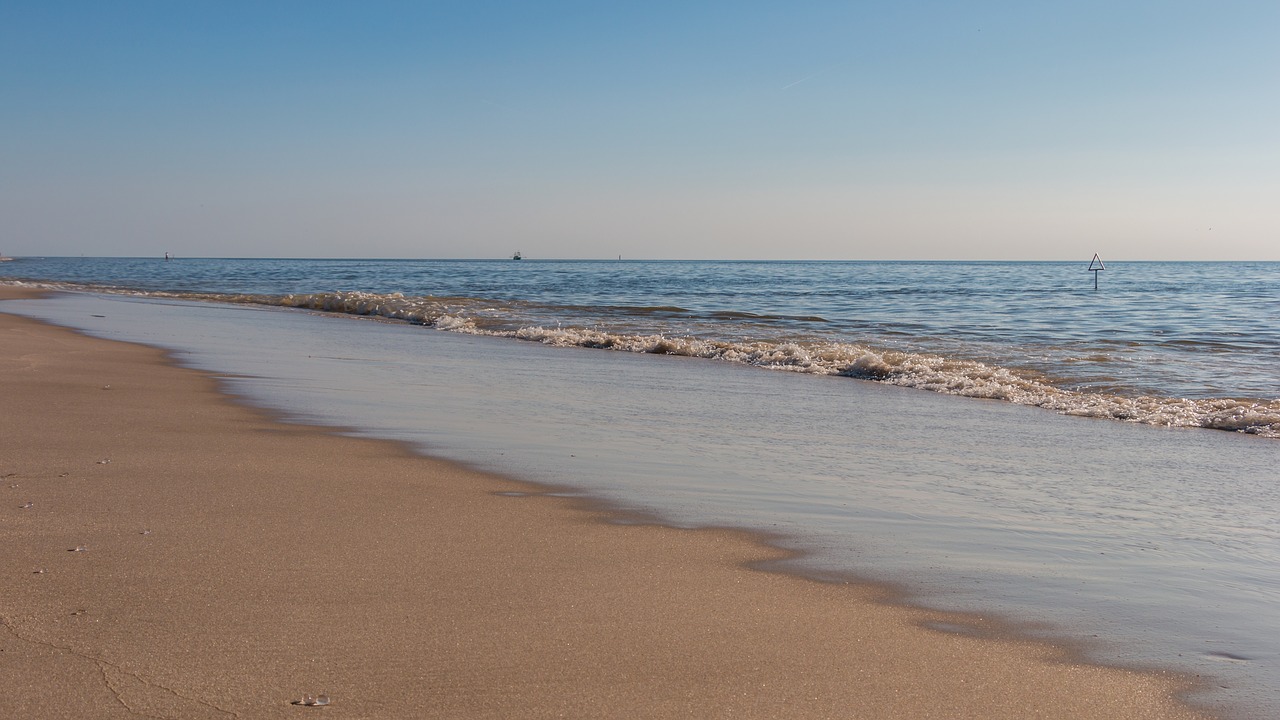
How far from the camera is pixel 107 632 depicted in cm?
281

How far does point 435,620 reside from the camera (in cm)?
305

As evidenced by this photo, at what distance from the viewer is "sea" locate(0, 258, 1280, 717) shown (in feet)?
11.8

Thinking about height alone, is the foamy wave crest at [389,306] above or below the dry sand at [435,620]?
above

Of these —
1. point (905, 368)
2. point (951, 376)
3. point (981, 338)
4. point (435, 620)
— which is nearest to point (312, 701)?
point (435, 620)

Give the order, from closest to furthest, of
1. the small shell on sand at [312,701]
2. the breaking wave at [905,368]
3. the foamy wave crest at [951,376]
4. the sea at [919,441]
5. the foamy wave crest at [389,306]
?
1. the small shell on sand at [312,701]
2. the sea at [919,441]
3. the foamy wave crest at [951,376]
4. the breaking wave at [905,368]
5. the foamy wave crest at [389,306]

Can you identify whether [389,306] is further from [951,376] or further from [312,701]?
[312,701]

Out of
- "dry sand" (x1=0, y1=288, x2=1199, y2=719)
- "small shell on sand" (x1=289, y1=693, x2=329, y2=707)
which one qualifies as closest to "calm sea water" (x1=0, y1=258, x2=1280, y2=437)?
"dry sand" (x1=0, y1=288, x2=1199, y2=719)

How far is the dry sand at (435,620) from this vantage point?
2.56 meters

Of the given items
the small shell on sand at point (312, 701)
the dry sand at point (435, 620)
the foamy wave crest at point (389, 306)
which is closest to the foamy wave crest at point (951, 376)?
the foamy wave crest at point (389, 306)

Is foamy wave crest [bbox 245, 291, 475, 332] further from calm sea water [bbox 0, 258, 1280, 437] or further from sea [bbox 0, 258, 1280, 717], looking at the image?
sea [bbox 0, 258, 1280, 717]

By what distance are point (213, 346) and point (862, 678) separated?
40.1ft

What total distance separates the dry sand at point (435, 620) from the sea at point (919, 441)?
1.17 ft

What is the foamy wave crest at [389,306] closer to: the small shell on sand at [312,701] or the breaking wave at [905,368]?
the breaking wave at [905,368]

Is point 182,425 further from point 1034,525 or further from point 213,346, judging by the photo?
point 213,346
